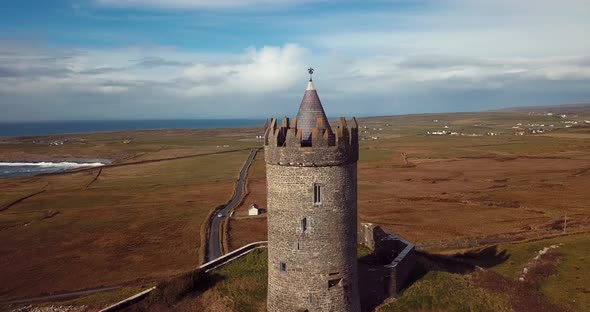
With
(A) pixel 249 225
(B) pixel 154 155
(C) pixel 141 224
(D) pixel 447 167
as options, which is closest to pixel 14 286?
(C) pixel 141 224

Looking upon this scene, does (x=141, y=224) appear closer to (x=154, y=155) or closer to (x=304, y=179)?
(x=304, y=179)

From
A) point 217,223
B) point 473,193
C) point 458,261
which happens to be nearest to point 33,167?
point 217,223

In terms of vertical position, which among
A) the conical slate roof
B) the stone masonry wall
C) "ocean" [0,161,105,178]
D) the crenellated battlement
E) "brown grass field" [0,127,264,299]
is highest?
the conical slate roof

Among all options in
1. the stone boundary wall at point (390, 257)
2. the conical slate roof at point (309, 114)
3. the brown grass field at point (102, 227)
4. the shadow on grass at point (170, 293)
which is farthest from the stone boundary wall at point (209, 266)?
the conical slate roof at point (309, 114)

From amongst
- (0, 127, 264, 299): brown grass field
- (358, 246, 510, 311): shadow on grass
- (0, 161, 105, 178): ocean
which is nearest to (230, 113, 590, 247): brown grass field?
(358, 246, 510, 311): shadow on grass

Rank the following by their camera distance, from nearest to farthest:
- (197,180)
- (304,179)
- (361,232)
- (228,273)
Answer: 1. (304,179)
2. (228,273)
3. (361,232)
4. (197,180)

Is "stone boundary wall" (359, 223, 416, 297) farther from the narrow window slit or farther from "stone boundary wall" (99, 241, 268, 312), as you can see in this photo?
the narrow window slit

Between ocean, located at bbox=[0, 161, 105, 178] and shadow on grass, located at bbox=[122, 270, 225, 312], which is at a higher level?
shadow on grass, located at bbox=[122, 270, 225, 312]
